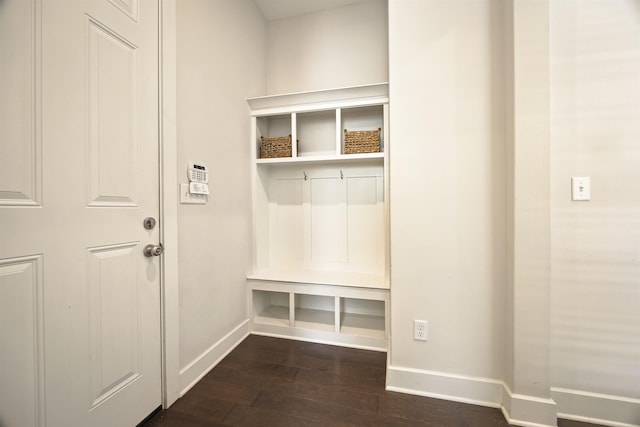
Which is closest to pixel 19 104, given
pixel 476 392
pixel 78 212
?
pixel 78 212

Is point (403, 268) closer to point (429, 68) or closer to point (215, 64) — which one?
point (429, 68)

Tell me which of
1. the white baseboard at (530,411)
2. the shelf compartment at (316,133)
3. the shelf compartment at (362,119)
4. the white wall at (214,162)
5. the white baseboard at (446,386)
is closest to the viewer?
the white baseboard at (530,411)

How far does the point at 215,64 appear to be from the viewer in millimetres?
1697

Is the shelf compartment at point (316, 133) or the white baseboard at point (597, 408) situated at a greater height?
the shelf compartment at point (316, 133)

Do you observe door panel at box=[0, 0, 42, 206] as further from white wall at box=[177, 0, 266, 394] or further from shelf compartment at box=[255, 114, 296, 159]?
shelf compartment at box=[255, 114, 296, 159]

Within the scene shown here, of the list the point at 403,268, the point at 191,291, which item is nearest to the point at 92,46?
the point at 191,291

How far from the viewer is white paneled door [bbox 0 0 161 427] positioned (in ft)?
2.52

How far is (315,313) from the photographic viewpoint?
2291mm

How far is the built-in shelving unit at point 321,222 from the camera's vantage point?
195cm

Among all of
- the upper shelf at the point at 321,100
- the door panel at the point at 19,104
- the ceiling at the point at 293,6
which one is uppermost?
the ceiling at the point at 293,6

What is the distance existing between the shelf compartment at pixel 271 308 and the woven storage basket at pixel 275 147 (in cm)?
126

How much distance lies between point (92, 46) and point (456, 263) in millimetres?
2035

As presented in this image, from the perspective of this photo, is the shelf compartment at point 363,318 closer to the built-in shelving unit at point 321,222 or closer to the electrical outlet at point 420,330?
the built-in shelving unit at point 321,222

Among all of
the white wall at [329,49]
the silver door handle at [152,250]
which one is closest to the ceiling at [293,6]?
the white wall at [329,49]
